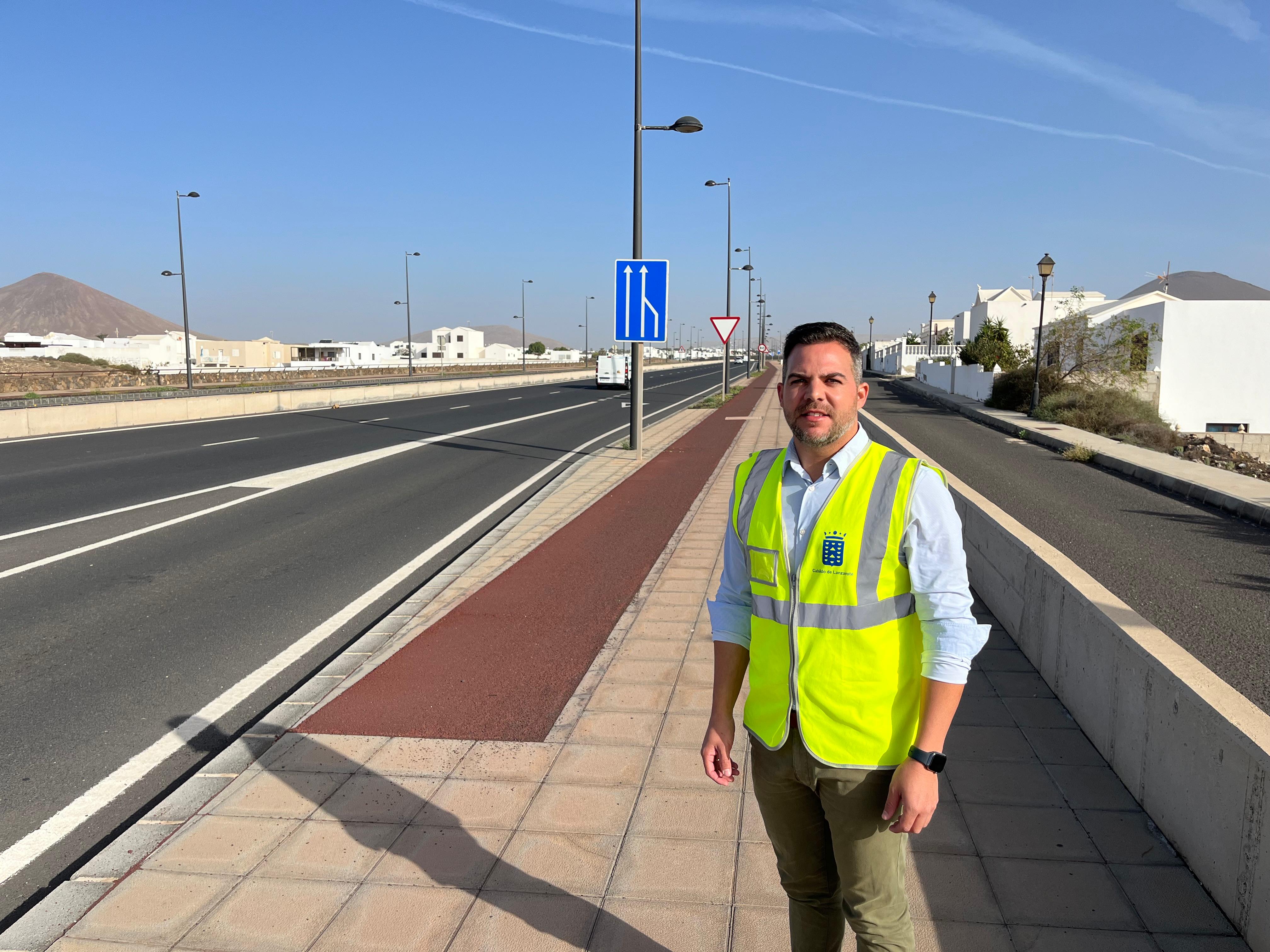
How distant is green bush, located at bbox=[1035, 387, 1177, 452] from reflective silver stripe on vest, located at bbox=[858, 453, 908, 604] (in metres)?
24.3

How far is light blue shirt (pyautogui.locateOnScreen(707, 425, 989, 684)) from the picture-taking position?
6.64 feet

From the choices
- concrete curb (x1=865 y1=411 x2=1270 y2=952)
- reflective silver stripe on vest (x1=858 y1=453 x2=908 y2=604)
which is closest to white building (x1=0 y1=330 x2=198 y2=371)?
concrete curb (x1=865 y1=411 x2=1270 y2=952)

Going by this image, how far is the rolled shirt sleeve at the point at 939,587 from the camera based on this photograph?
202cm

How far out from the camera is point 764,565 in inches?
87.8

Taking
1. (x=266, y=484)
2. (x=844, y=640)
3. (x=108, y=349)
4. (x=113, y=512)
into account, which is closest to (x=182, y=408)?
(x=266, y=484)

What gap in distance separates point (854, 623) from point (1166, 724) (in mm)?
2194

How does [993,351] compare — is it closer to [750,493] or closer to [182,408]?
[182,408]

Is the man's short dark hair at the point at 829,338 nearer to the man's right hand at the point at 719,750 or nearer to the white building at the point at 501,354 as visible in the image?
the man's right hand at the point at 719,750

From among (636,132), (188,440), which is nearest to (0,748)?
(636,132)

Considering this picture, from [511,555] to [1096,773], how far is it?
582 centimetres

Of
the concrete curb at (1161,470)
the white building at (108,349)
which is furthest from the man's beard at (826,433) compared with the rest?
the white building at (108,349)

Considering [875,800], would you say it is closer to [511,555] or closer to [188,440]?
[511,555]

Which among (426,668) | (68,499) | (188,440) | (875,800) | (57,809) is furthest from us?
(188,440)

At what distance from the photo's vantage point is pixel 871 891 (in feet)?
7.23
